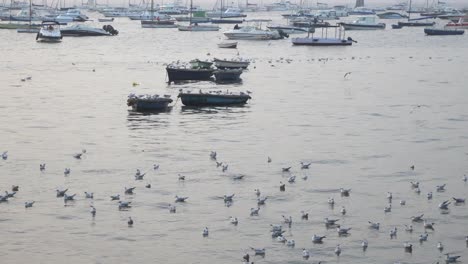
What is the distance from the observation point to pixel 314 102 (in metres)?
50.8

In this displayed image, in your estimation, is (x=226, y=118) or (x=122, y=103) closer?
(x=226, y=118)

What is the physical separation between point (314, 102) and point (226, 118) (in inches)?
307

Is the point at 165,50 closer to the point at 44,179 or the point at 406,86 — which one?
the point at 406,86

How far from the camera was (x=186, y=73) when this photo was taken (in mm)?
58406

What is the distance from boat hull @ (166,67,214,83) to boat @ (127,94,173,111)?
12.0 meters

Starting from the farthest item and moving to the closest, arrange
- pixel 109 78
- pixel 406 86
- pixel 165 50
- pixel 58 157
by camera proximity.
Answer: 1. pixel 165 50
2. pixel 109 78
3. pixel 406 86
4. pixel 58 157

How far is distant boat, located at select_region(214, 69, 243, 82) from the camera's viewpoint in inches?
2318

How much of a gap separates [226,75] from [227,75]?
83 mm

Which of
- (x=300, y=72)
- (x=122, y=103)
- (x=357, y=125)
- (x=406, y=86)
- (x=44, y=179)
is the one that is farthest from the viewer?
(x=300, y=72)

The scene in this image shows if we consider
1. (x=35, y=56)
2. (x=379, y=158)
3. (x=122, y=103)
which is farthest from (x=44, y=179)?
(x=35, y=56)

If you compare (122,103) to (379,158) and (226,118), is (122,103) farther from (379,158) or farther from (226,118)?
(379,158)

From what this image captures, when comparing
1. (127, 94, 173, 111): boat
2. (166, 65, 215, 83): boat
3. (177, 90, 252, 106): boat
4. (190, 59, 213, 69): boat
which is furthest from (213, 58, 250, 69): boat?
(127, 94, 173, 111): boat

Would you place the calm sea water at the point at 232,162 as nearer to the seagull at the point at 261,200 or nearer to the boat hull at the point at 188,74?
the seagull at the point at 261,200

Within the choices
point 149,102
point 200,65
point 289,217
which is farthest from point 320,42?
point 289,217
